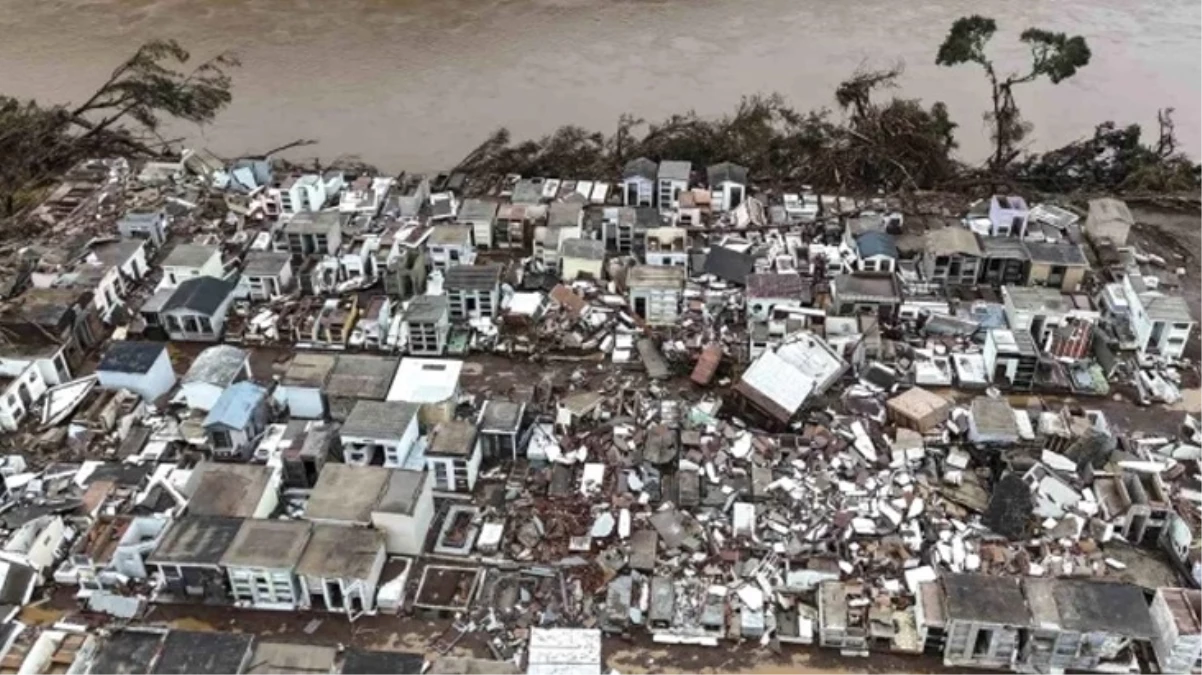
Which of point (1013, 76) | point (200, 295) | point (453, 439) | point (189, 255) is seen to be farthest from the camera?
point (1013, 76)

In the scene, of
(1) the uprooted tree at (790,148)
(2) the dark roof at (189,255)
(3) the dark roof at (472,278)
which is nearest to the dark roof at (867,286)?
(1) the uprooted tree at (790,148)

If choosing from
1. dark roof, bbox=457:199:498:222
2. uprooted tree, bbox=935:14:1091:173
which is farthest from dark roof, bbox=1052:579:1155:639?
uprooted tree, bbox=935:14:1091:173

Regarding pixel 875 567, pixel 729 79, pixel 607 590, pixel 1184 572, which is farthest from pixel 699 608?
pixel 729 79

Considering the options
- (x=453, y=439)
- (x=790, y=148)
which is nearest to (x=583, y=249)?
(x=453, y=439)

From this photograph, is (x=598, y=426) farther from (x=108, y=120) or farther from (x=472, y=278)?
(x=108, y=120)

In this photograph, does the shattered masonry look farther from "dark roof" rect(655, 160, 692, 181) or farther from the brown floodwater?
the brown floodwater

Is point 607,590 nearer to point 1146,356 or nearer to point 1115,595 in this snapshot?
point 1115,595
